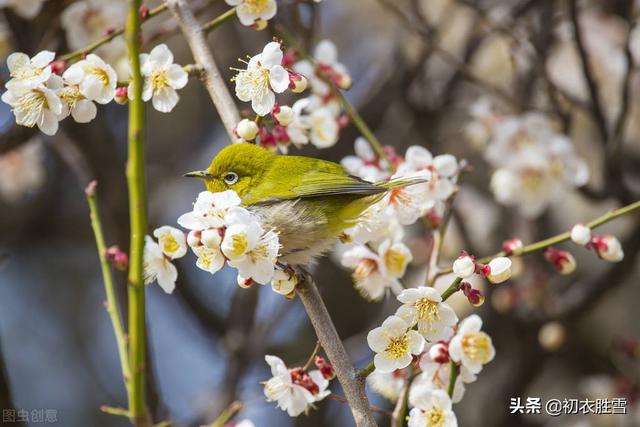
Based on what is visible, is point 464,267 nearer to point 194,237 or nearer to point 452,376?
point 452,376

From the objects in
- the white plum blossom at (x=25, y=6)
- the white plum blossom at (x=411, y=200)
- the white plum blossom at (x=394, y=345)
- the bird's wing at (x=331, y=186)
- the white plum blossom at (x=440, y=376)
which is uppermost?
the white plum blossom at (x=25, y=6)

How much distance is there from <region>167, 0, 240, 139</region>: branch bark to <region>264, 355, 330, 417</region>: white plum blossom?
2.16 ft

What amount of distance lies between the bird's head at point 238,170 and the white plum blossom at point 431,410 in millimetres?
919

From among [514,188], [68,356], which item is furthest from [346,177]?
[68,356]

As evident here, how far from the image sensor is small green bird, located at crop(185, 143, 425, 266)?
2.37m

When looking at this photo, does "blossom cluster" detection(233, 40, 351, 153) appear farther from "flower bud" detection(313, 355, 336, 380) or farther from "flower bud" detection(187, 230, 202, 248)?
"flower bud" detection(313, 355, 336, 380)

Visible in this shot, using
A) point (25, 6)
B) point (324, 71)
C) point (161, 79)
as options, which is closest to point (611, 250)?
point (324, 71)

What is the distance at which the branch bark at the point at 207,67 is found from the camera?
205cm

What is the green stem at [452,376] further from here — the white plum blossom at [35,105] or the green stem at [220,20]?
the white plum blossom at [35,105]

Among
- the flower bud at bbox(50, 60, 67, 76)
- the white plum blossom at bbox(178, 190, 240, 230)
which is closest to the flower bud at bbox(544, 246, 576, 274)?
the white plum blossom at bbox(178, 190, 240, 230)

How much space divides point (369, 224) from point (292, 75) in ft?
1.97

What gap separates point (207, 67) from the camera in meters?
2.07

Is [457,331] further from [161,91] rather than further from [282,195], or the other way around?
[161,91]

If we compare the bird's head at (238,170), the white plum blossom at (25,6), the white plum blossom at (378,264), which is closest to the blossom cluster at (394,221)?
the white plum blossom at (378,264)
